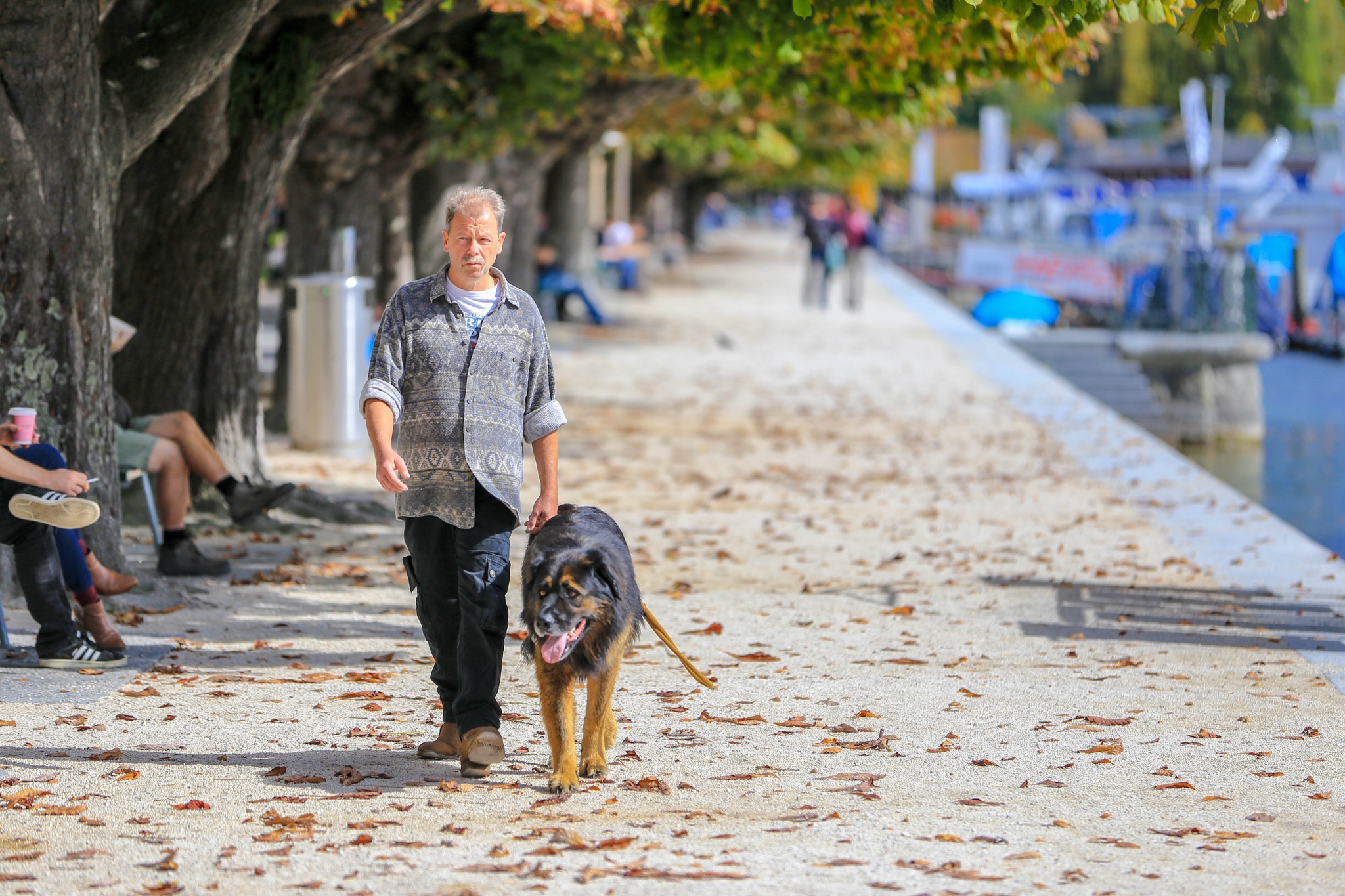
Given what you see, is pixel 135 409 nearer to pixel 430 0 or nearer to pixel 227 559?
pixel 227 559

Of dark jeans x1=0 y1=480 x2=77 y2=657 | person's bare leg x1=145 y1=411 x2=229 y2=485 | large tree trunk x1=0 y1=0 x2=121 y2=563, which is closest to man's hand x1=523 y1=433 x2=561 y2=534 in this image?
dark jeans x1=0 y1=480 x2=77 y2=657

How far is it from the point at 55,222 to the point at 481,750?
3274 millimetres

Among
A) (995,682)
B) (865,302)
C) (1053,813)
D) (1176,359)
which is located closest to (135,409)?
(995,682)

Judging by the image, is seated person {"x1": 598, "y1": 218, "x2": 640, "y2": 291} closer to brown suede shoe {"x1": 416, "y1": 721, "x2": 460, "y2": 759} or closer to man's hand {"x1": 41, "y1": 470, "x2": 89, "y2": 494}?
man's hand {"x1": 41, "y1": 470, "x2": 89, "y2": 494}

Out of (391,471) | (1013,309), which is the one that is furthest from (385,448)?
(1013,309)

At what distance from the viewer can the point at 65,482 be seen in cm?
589

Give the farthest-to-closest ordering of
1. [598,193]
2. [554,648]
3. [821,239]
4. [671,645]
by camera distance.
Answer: [598,193], [821,239], [671,645], [554,648]

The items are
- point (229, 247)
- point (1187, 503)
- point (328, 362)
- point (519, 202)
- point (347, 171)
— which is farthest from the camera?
point (519, 202)

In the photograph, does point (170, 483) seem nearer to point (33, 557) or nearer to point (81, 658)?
point (81, 658)

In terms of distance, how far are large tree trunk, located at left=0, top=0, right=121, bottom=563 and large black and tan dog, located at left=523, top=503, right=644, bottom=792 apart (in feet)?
9.86

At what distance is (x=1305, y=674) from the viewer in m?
6.50

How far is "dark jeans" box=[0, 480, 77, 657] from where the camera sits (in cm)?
593

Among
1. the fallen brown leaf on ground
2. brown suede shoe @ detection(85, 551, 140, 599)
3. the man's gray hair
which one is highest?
the man's gray hair

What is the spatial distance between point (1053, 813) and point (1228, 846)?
0.50m
